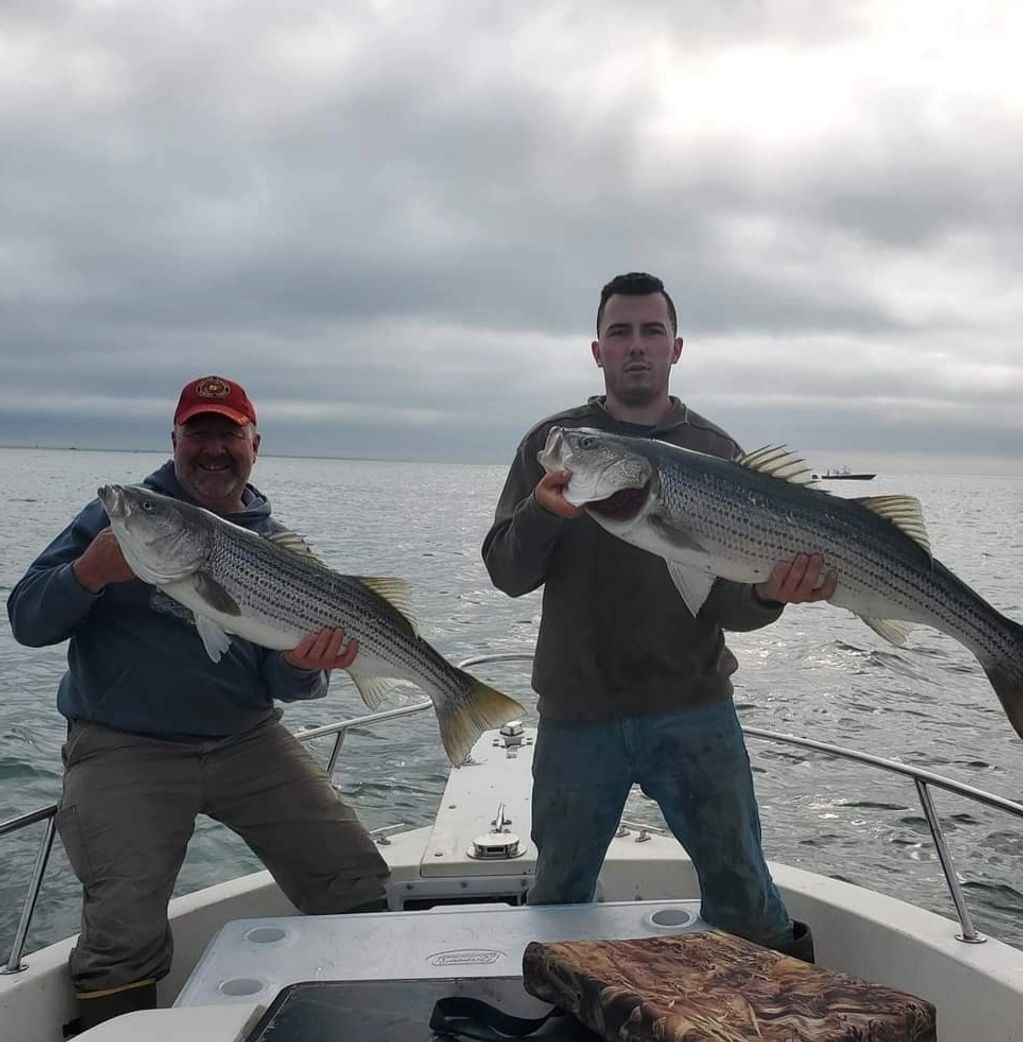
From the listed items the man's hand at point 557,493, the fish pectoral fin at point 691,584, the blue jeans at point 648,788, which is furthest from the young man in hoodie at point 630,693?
the fish pectoral fin at point 691,584

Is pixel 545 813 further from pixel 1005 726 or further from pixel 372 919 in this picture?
pixel 1005 726

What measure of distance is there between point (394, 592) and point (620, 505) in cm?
142

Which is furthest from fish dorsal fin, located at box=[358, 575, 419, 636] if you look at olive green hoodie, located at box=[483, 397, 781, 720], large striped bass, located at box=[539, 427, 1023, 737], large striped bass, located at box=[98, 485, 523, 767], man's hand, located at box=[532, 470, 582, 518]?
large striped bass, located at box=[539, 427, 1023, 737]

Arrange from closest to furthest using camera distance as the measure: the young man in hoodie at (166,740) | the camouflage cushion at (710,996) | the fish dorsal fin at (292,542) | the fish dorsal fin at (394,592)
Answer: the camouflage cushion at (710,996) < the young man in hoodie at (166,740) < the fish dorsal fin at (292,542) < the fish dorsal fin at (394,592)

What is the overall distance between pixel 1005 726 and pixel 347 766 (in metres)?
9.24

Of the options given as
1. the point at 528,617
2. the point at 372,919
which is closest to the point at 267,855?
the point at 372,919

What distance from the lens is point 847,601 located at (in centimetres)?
423

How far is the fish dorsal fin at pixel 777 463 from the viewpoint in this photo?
13.9 feet

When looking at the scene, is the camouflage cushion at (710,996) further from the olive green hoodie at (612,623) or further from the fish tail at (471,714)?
the fish tail at (471,714)

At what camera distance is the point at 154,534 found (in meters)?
4.30

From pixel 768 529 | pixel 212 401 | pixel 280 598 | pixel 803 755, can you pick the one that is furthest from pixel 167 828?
pixel 803 755

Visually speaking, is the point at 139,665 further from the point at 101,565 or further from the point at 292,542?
the point at 292,542

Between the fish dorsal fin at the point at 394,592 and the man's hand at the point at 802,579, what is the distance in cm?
173

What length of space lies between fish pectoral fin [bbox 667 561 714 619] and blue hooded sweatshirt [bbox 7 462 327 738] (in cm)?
202
